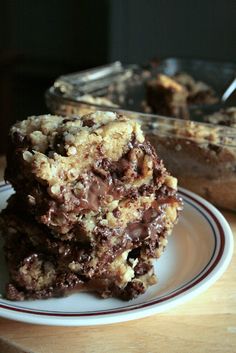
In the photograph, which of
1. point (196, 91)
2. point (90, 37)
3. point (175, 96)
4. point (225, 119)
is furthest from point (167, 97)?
point (90, 37)

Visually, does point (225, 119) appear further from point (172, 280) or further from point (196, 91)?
point (172, 280)

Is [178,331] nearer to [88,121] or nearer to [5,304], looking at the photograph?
[5,304]

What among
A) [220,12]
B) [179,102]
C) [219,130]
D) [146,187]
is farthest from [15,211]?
[220,12]

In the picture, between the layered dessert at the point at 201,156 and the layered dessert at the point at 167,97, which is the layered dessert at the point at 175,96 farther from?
the layered dessert at the point at 201,156

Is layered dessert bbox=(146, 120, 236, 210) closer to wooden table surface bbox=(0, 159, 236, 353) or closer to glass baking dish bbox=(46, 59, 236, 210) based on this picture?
glass baking dish bbox=(46, 59, 236, 210)

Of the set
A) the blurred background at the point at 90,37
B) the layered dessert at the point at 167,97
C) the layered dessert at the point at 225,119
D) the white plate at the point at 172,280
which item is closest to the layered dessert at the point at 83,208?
the white plate at the point at 172,280
